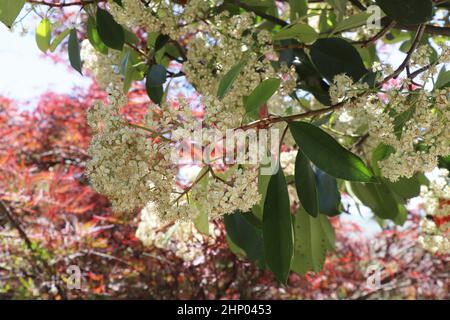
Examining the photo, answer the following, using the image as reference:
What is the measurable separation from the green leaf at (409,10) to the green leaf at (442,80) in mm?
97

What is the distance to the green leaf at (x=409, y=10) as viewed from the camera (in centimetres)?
91

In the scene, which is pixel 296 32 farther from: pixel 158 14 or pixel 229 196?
pixel 229 196

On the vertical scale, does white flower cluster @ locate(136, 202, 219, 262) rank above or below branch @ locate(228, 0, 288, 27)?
below

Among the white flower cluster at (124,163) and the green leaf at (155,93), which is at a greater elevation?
the green leaf at (155,93)

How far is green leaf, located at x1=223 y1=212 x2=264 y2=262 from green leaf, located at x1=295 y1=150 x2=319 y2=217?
32cm

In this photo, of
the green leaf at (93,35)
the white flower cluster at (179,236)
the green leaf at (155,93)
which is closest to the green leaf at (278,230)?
the green leaf at (155,93)

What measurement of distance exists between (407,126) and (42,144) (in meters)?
2.65

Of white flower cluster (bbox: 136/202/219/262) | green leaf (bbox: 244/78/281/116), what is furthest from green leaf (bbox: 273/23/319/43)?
white flower cluster (bbox: 136/202/219/262)

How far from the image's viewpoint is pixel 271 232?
863 mm

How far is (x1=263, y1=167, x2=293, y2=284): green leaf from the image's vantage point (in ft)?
2.74

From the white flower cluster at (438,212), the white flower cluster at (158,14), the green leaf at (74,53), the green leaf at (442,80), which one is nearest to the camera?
the green leaf at (442,80)

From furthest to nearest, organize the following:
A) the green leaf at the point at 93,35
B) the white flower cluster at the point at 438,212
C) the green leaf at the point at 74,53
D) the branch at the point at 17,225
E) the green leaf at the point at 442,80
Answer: the branch at the point at 17,225, the white flower cluster at the point at 438,212, the green leaf at the point at 93,35, the green leaf at the point at 74,53, the green leaf at the point at 442,80

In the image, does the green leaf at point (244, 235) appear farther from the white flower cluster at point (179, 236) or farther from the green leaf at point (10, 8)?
the white flower cluster at point (179, 236)

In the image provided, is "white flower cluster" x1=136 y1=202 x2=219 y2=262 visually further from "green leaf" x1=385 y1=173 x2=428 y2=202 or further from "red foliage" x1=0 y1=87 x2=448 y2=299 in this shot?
"green leaf" x1=385 y1=173 x2=428 y2=202
